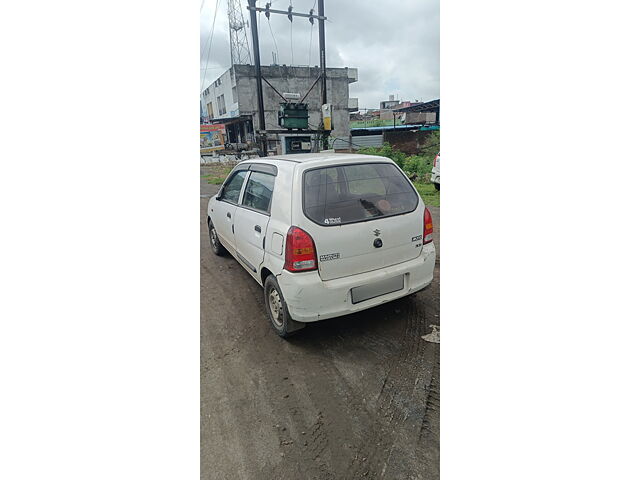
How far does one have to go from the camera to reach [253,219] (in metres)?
1.98

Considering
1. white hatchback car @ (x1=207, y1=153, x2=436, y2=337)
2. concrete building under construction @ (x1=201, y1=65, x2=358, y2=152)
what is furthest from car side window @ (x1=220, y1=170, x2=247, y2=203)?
white hatchback car @ (x1=207, y1=153, x2=436, y2=337)

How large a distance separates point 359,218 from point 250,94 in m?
0.97

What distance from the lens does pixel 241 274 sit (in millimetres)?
2566

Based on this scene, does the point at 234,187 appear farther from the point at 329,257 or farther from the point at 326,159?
the point at 329,257

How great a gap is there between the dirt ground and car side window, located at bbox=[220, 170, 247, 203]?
45cm

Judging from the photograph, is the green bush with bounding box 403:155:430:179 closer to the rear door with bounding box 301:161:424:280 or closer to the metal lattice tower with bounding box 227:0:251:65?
the rear door with bounding box 301:161:424:280

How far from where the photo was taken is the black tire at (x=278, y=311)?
68.6 inches

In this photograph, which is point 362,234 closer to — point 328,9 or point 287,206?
point 287,206

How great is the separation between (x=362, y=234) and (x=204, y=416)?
1.06 meters

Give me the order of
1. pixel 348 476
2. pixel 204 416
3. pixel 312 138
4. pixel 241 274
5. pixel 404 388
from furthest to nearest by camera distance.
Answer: pixel 312 138 < pixel 241 274 < pixel 404 388 < pixel 204 416 < pixel 348 476

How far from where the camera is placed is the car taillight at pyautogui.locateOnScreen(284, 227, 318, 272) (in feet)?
5.07

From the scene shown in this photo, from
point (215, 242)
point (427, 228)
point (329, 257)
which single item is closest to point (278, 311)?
point (329, 257)

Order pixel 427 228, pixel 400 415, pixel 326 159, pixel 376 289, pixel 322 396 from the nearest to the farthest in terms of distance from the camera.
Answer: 1. pixel 400 415
2. pixel 322 396
3. pixel 376 289
4. pixel 326 159
5. pixel 427 228

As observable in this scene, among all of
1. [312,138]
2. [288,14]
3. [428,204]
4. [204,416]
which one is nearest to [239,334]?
[204,416]
